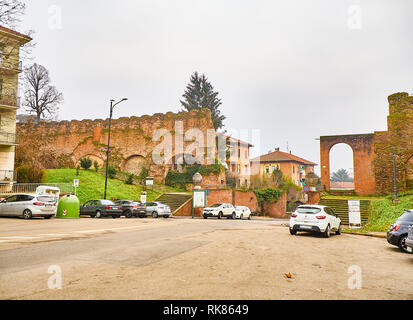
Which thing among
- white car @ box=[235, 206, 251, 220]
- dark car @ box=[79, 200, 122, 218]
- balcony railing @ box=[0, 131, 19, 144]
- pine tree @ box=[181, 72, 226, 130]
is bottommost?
white car @ box=[235, 206, 251, 220]

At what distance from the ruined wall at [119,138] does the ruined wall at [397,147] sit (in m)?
21.5

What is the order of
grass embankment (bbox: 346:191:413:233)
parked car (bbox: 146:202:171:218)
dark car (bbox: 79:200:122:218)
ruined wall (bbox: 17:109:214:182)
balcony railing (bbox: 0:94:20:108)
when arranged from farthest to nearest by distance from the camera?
ruined wall (bbox: 17:109:214:182), balcony railing (bbox: 0:94:20:108), parked car (bbox: 146:202:171:218), dark car (bbox: 79:200:122:218), grass embankment (bbox: 346:191:413:233)

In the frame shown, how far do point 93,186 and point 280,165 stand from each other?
46.5m

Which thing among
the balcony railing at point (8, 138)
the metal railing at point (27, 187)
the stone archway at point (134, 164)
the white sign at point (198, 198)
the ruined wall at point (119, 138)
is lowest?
the white sign at point (198, 198)

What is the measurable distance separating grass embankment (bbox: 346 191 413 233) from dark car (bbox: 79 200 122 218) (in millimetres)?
16144

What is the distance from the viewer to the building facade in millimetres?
69062

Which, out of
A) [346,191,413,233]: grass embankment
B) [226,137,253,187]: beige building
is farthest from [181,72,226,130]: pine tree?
[346,191,413,233]: grass embankment

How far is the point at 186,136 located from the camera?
142ft

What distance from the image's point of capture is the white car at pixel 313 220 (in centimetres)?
1340

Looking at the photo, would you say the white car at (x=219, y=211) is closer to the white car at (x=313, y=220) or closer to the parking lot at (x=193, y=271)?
the white car at (x=313, y=220)

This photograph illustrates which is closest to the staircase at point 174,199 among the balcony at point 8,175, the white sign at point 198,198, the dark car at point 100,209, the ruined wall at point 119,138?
the white sign at point 198,198

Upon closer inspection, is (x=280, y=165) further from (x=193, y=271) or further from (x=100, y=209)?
(x=193, y=271)

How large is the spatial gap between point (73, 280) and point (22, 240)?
18.8ft

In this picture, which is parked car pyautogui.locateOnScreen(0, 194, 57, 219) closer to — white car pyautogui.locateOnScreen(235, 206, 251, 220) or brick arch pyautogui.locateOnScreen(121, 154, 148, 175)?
white car pyautogui.locateOnScreen(235, 206, 251, 220)
